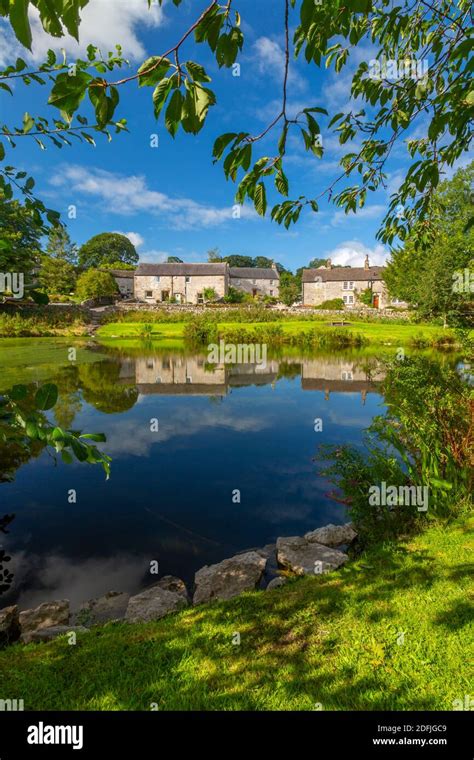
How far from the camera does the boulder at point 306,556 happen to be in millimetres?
5254

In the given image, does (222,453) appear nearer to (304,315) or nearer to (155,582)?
(155,582)

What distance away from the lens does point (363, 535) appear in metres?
5.97

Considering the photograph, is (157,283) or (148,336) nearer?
(148,336)

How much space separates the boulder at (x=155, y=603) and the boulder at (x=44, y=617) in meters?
0.85

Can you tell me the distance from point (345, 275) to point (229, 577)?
67188mm

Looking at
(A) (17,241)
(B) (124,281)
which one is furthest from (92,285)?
(A) (17,241)

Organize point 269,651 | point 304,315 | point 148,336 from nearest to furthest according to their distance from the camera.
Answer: point 269,651
point 148,336
point 304,315

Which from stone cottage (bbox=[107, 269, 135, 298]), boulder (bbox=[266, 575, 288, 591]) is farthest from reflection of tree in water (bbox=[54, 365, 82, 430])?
stone cottage (bbox=[107, 269, 135, 298])

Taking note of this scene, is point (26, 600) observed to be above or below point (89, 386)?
below

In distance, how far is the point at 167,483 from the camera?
870cm

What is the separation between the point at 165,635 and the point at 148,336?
36966 millimetres

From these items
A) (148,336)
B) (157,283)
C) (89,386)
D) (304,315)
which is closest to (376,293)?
(304,315)

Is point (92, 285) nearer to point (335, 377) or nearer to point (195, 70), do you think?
point (335, 377)
